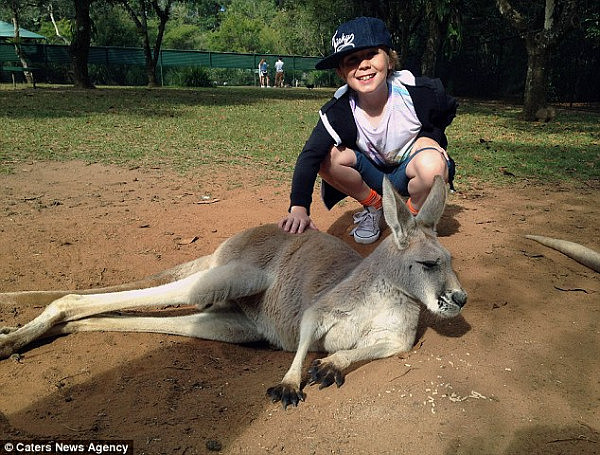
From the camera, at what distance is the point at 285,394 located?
2.03 metres

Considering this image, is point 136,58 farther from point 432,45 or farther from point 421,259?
point 421,259

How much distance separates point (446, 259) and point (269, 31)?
134 feet

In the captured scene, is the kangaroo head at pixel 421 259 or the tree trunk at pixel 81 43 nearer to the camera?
the kangaroo head at pixel 421 259

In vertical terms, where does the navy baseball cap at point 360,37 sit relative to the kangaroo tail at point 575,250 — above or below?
above

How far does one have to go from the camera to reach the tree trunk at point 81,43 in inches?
616

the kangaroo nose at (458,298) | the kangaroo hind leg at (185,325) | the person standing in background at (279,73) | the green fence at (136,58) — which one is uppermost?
the green fence at (136,58)

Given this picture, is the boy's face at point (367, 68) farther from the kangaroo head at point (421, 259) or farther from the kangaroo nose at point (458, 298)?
the kangaroo nose at point (458, 298)

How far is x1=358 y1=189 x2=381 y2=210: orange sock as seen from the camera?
3.56 m

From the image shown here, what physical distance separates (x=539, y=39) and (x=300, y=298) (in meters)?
9.09

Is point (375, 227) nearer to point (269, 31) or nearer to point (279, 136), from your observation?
point (279, 136)

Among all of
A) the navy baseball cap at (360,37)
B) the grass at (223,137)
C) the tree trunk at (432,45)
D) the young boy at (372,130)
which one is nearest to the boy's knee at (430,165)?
the young boy at (372,130)

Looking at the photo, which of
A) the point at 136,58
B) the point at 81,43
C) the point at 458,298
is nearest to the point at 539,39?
the point at 458,298

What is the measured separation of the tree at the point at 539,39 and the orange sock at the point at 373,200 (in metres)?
7.42

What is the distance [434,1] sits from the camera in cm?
1298
